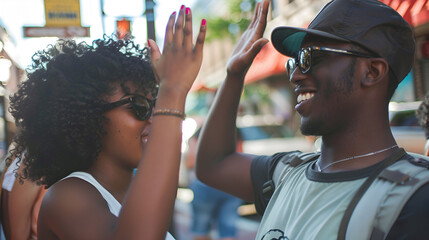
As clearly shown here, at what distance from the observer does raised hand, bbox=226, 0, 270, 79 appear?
221 centimetres

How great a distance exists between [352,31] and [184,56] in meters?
0.70

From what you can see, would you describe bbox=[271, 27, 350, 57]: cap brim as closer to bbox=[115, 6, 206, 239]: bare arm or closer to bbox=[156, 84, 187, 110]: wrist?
bbox=[115, 6, 206, 239]: bare arm

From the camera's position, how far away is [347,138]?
1775 millimetres

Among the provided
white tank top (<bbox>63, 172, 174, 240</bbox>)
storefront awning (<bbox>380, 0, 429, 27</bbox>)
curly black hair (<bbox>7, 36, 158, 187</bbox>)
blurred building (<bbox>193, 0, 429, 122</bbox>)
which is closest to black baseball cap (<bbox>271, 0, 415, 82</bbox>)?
curly black hair (<bbox>7, 36, 158, 187</bbox>)

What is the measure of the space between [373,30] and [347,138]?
0.44 meters

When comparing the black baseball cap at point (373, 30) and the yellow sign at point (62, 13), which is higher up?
the yellow sign at point (62, 13)

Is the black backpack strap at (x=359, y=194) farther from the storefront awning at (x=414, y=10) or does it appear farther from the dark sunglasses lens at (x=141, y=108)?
the storefront awning at (x=414, y=10)

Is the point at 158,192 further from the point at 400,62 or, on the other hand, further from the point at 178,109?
the point at 400,62

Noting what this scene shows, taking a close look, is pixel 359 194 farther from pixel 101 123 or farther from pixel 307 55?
pixel 101 123

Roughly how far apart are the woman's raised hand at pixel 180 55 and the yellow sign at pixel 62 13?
583 cm

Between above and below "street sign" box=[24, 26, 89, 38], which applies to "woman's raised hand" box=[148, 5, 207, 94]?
below

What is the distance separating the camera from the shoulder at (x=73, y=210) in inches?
58.0

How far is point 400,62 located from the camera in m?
1.73

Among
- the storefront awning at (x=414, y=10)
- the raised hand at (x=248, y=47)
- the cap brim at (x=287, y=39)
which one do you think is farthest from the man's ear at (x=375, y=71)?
the storefront awning at (x=414, y=10)
